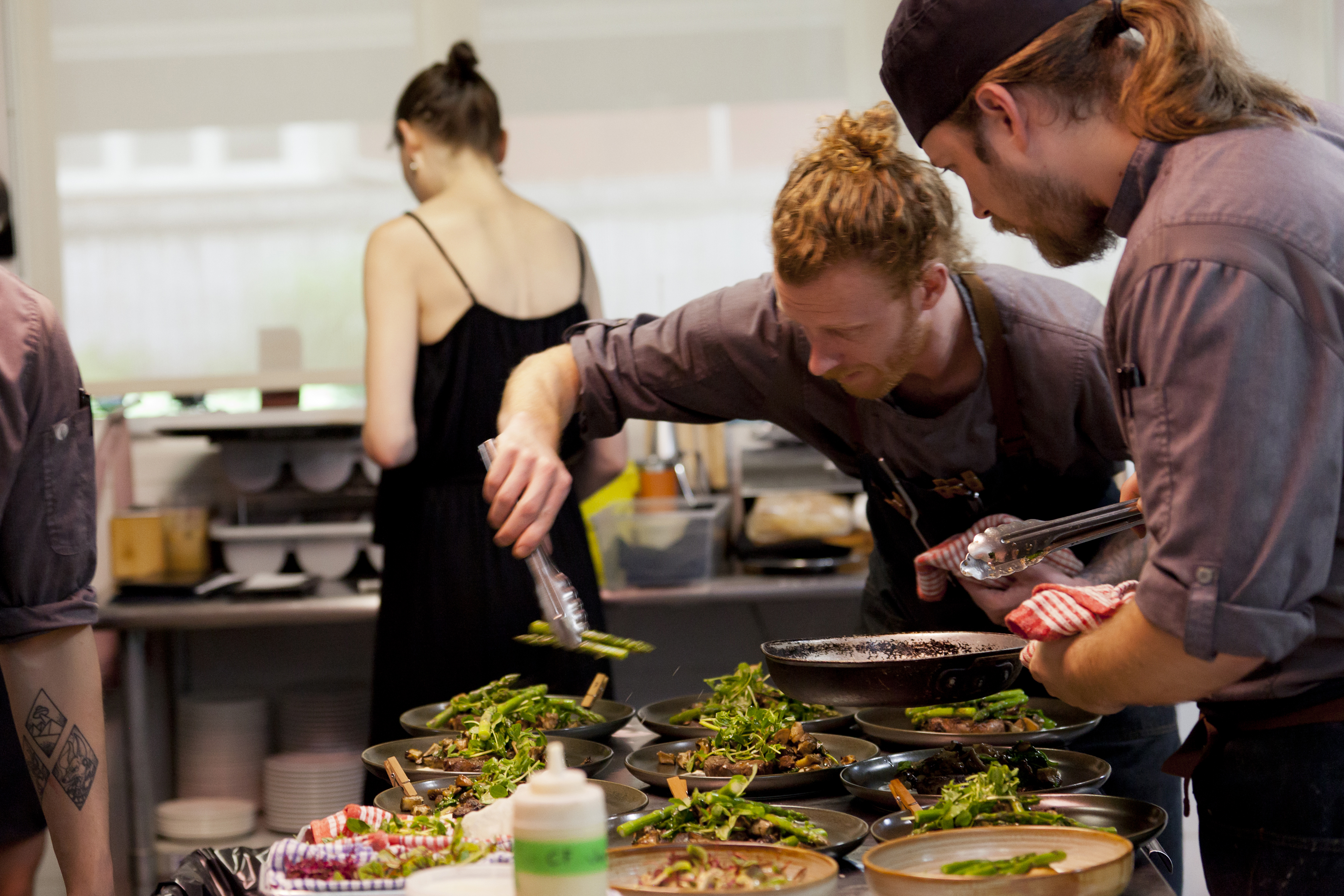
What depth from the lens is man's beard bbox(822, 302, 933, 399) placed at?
181cm

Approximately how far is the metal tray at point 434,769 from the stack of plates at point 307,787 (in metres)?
1.86

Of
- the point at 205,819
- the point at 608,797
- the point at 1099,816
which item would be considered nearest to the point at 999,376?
the point at 1099,816

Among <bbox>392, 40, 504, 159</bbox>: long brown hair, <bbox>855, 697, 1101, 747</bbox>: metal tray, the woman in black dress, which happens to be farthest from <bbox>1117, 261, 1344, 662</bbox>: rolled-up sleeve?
<bbox>392, 40, 504, 159</bbox>: long brown hair

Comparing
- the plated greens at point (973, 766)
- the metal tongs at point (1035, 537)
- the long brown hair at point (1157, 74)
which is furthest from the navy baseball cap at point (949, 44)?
the plated greens at point (973, 766)

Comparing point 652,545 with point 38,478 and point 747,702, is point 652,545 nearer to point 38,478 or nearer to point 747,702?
point 747,702

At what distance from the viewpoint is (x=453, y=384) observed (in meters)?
2.74

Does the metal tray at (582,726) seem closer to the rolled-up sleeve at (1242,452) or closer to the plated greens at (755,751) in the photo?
the plated greens at (755,751)

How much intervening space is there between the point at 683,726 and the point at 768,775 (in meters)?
0.33

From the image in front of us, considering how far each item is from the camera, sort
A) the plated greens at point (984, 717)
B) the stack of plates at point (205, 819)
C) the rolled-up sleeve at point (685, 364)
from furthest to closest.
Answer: the stack of plates at point (205, 819) → the rolled-up sleeve at point (685, 364) → the plated greens at point (984, 717)

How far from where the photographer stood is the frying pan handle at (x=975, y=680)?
1.50m

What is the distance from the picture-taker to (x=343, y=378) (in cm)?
421

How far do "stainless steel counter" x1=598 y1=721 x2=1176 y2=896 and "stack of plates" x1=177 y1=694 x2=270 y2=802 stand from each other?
1.95m

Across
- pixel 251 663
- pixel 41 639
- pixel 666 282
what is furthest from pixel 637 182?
pixel 41 639

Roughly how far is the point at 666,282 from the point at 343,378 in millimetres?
1112
